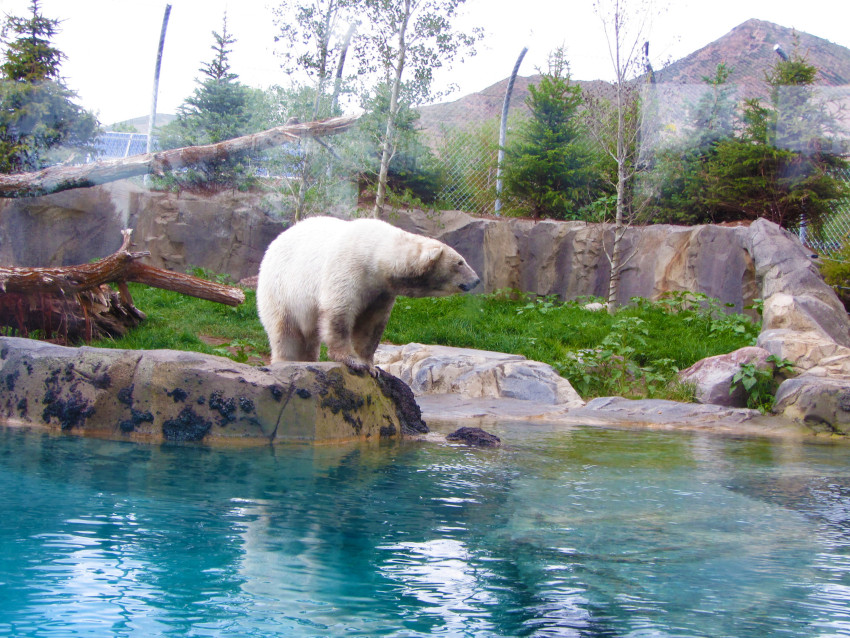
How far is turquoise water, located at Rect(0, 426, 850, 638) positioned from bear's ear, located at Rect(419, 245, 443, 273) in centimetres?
128

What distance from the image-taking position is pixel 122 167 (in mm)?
10836

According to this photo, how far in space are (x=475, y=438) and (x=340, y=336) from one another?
1.18 m

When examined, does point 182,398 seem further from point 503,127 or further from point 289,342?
point 503,127

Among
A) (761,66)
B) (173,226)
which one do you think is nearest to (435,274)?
(173,226)

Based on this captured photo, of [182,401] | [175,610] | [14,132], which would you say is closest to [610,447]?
[182,401]

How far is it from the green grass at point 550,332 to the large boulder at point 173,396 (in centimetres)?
307

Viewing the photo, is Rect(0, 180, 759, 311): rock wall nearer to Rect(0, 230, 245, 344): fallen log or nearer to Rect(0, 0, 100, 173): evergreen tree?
Rect(0, 0, 100, 173): evergreen tree

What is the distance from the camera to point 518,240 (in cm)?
1234

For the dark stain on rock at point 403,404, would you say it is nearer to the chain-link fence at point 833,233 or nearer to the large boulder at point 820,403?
the large boulder at point 820,403

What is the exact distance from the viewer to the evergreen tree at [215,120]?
42.1ft

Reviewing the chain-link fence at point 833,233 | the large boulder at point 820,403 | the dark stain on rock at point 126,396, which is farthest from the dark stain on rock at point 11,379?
the chain-link fence at point 833,233

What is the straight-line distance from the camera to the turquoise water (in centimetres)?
224

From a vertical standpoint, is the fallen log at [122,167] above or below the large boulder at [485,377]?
above

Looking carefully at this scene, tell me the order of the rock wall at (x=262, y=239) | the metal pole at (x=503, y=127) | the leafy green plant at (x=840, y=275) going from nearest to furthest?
1. the leafy green plant at (x=840, y=275)
2. the rock wall at (x=262, y=239)
3. the metal pole at (x=503, y=127)
